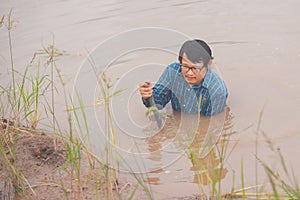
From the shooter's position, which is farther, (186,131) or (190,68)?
(186,131)

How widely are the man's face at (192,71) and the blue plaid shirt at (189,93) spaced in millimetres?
54

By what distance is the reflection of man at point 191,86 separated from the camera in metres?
3.35

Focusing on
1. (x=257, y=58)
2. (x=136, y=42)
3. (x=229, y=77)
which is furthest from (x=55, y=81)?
(x=257, y=58)

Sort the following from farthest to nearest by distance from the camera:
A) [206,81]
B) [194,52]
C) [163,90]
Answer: [163,90] < [206,81] < [194,52]

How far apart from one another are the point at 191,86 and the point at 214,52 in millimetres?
1434

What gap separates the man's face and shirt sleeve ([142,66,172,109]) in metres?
0.23

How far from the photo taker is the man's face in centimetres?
337

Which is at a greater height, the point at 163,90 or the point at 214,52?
the point at 214,52

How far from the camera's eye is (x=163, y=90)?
146 inches

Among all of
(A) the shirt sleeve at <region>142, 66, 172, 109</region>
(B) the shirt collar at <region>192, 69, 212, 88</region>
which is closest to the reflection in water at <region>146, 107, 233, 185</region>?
(A) the shirt sleeve at <region>142, 66, 172, 109</region>

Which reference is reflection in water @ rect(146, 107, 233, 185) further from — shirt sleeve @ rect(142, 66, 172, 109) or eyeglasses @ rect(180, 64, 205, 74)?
eyeglasses @ rect(180, 64, 205, 74)

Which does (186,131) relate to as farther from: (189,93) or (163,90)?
(163,90)

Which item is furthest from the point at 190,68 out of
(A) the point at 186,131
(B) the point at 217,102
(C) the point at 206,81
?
(A) the point at 186,131

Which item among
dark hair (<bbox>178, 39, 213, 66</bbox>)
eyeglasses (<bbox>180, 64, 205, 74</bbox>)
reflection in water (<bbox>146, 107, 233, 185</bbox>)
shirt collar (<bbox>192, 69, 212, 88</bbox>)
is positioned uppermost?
dark hair (<bbox>178, 39, 213, 66</bbox>)
